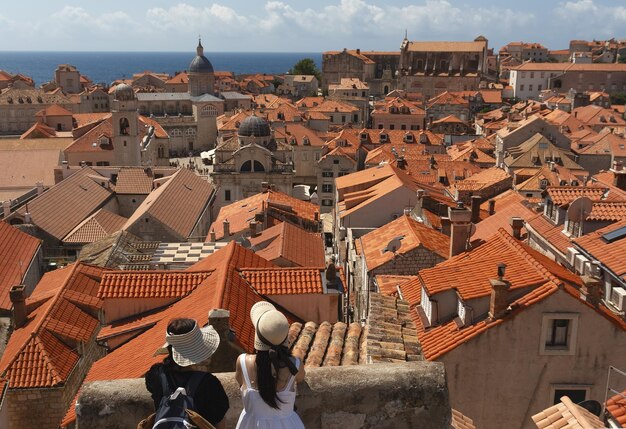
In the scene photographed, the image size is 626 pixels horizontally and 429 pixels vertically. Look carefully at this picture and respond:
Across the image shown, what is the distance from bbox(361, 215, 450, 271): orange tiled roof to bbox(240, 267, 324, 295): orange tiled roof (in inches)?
180

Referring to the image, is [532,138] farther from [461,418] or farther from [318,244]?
[461,418]

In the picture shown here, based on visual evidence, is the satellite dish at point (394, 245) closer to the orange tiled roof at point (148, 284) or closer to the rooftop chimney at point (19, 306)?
the orange tiled roof at point (148, 284)

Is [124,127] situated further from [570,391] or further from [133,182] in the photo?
[570,391]

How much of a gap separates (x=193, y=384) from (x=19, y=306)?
18237 mm

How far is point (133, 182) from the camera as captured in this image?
47.3m

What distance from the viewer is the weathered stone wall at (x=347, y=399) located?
248 inches

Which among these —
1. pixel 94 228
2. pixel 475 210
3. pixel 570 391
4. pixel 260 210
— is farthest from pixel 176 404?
pixel 94 228

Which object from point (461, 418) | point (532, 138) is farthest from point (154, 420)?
point (532, 138)

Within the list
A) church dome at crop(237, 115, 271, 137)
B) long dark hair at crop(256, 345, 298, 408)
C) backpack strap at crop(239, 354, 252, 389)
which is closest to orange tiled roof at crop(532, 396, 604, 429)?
long dark hair at crop(256, 345, 298, 408)

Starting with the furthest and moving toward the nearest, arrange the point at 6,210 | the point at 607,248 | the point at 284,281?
1. the point at 6,210
2. the point at 284,281
3. the point at 607,248

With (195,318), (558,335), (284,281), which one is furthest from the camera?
(284,281)

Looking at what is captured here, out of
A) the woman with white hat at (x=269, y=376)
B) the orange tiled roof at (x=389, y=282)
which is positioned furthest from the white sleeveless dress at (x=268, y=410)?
the orange tiled roof at (x=389, y=282)

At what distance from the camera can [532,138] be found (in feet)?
184

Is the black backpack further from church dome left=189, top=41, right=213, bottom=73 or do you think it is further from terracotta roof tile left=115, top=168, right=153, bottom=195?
church dome left=189, top=41, right=213, bottom=73
